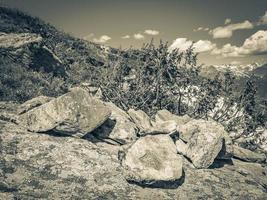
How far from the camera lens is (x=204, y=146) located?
8086 millimetres

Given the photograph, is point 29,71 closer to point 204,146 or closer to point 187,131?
point 187,131

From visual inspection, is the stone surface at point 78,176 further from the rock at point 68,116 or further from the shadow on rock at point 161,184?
the rock at point 68,116

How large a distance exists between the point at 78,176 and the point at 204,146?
3406 millimetres

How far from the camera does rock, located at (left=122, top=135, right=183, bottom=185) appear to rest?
6.70 meters

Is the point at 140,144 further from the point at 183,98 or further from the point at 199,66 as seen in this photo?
the point at 199,66

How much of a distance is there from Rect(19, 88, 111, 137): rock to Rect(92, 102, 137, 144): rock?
1.52 feet

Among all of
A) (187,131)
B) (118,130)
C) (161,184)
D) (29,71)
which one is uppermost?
(29,71)

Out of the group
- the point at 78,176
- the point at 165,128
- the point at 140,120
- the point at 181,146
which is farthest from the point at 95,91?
the point at 78,176

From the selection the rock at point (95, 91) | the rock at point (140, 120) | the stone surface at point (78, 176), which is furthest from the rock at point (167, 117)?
the rock at point (95, 91)

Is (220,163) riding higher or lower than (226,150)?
lower

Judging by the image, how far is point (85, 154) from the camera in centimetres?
729

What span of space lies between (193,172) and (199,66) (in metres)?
A: 8.04

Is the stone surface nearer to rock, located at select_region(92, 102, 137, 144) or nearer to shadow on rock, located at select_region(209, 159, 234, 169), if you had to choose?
shadow on rock, located at select_region(209, 159, 234, 169)

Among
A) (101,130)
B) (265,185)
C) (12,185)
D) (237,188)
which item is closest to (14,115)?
(101,130)
